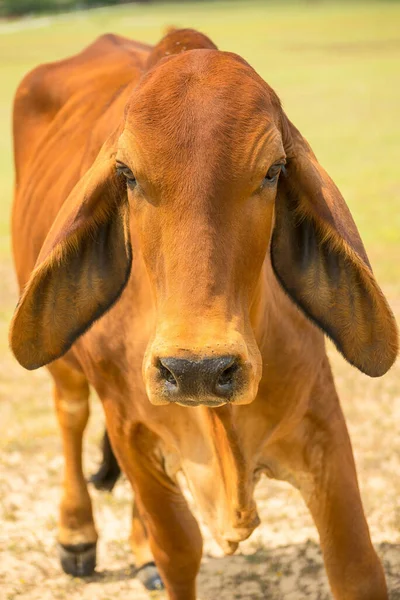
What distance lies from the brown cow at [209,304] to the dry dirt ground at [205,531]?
70 cm

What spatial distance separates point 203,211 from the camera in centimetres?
295

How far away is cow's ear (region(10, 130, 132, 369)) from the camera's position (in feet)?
11.2

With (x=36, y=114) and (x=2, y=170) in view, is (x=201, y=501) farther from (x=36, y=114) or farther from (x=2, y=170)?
(x=2, y=170)

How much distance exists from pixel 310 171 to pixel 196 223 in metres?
0.50

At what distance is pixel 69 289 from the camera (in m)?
3.65

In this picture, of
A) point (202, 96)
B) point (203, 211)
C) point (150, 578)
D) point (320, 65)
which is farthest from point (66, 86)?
point (320, 65)

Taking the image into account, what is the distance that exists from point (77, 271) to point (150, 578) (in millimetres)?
1864

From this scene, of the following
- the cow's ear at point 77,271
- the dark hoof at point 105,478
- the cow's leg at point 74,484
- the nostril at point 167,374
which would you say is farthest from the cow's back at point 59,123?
the nostril at point 167,374

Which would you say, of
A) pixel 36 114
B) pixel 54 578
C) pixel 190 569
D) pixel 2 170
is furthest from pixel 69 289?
pixel 2 170

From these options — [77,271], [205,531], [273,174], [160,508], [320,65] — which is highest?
[273,174]

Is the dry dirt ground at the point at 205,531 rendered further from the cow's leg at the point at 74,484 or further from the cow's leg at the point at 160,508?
the cow's leg at the point at 160,508

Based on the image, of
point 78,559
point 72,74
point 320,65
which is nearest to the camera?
point 78,559

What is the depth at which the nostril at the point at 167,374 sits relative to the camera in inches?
113

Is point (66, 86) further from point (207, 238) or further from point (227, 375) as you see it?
point (227, 375)
